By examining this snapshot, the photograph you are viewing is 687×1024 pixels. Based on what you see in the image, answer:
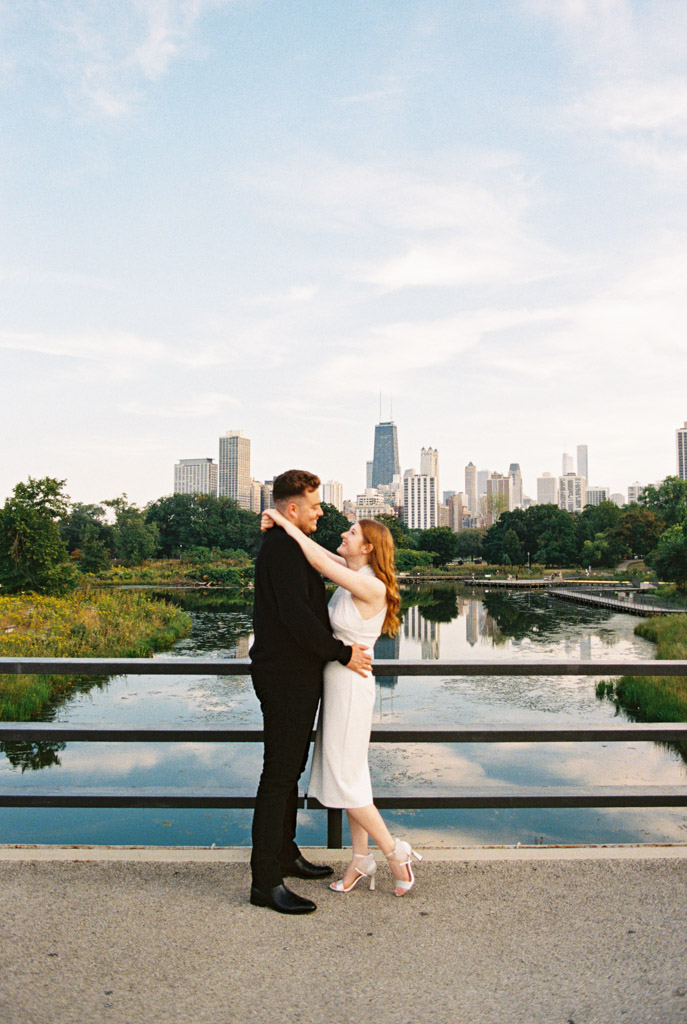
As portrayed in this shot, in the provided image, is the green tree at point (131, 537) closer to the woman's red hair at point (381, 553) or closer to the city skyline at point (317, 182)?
the city skyline at point (317, 182)

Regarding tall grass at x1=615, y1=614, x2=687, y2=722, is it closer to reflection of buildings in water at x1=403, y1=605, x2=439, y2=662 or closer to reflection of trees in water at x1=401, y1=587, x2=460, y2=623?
reflection of buildings in water at x1=403, y1=605, x2=439, y2=662

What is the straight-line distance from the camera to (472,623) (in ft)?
102

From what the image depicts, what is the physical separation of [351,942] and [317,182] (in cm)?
2130

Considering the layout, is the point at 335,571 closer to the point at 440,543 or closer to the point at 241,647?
the point at 241,647

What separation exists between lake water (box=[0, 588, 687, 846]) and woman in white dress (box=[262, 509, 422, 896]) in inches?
17.9

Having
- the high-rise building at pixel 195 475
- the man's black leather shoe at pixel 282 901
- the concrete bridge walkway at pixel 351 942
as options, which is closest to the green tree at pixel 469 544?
the high-rise building at pixel 195 475

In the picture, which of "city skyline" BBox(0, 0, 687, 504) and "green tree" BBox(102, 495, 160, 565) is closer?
"city skyline" BBox(0, 0, 687, 504)

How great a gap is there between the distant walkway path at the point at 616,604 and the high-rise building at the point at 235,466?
371 feet

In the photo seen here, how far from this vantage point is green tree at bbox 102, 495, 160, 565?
60.4 metres

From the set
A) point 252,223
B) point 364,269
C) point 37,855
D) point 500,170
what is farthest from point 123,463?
point 37,855

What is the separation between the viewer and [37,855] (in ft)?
10.6

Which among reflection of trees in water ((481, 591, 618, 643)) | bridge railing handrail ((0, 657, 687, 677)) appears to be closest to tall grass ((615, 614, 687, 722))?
reflection of trees in water ((481, 591, 618, 643))

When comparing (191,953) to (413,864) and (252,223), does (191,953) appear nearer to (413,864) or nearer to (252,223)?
(413,864)

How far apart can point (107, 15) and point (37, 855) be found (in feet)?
45.2
